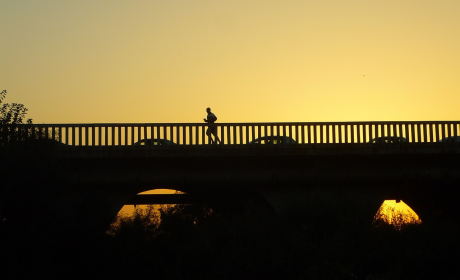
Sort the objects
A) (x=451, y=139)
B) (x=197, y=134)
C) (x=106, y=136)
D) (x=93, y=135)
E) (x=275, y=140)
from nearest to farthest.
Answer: (x=93, y=135)
(x=106, y=136)
(x=197, y=134)
(x=275, y=140)
(x=451, y=139)

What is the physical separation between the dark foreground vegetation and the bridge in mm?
1123

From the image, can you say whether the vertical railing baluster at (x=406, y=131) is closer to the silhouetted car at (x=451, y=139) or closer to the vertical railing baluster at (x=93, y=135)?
the silhouetted car at (x=451, y=139)

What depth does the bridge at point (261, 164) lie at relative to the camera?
87.8 ft

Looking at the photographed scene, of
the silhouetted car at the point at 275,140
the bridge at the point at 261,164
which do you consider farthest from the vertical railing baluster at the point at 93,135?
the silhouetted car at the point at 275,140

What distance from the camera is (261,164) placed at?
28.2 m

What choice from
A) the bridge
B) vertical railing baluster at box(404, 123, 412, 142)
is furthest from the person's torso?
vertical railing baluster at box(404, 123, 412, 142)

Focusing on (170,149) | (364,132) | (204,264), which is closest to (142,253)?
(204,264)

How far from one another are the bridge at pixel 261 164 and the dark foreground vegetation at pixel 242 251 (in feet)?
3.69

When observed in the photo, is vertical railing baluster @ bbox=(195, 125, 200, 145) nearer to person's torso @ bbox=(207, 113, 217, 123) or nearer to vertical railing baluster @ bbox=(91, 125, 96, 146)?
person's torso @ bbox=(207, 113, 217, 123)

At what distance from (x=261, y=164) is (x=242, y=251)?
16.5 ft

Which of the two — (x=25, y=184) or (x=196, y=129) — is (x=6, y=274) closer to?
(x=25, y=184)

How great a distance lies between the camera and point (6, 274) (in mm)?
23047

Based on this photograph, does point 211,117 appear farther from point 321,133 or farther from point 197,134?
point 321,133

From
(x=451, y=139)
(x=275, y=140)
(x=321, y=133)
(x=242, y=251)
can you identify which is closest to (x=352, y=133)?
(x=321, y=133)
